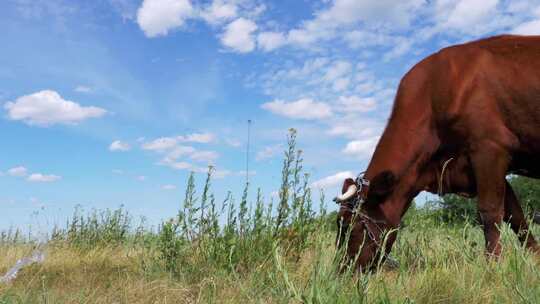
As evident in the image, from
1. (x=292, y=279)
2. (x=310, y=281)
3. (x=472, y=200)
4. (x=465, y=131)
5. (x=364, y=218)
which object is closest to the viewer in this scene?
(x=310, y=281)

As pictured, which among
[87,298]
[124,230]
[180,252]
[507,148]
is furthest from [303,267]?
[124,230]

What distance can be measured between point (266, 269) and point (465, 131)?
262cm

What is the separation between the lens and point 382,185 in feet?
20.3

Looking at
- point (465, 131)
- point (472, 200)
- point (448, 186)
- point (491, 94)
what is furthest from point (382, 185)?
point (472, 200)

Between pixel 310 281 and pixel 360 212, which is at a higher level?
pixel 360 212

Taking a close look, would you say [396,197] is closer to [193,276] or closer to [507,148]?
[507,148]

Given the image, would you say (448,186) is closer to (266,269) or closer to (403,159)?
(403,159)

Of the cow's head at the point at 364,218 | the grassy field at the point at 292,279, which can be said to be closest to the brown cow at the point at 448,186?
the cow's head at the point at 364,218

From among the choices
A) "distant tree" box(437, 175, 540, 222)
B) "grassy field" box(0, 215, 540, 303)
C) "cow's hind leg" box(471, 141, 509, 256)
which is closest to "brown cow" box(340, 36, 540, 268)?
"cow's hind leg" box(471, 141, 509, 256)

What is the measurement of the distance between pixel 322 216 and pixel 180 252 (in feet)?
5.25

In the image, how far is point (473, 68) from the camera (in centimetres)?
640

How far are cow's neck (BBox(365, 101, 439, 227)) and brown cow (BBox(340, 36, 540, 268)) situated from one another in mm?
11

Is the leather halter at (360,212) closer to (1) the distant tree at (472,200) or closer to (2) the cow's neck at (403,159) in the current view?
(2) the cow's neck at (403,159)

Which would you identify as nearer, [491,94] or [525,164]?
[491,94]
